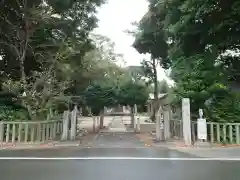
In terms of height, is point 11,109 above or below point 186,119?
above

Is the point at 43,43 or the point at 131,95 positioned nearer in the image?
the point at 43,43

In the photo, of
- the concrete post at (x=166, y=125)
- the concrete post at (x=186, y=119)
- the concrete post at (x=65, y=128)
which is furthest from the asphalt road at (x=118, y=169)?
the concrete post at (x=166, y=125)

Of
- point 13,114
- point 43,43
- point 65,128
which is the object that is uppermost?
point 43,43

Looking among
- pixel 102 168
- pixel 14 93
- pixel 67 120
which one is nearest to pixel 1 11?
pixel 14 93

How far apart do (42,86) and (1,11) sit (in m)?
4.41

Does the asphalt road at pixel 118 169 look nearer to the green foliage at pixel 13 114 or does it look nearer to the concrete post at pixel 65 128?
the concrete post at pixel 65 128

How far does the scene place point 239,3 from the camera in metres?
13.8

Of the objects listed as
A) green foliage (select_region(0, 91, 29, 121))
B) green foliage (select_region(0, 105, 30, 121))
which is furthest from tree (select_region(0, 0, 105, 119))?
green foliage (select_region(0, 105, 30, 121))

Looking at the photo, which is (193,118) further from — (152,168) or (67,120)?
(152,168)

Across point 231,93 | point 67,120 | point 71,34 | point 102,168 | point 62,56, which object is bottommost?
point 102,168

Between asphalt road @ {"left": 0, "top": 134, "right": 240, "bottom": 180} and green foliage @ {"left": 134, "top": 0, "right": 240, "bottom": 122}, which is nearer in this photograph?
asphalt road @ {"left": 0, "top": 134, "right": 240, "bottom": 180}

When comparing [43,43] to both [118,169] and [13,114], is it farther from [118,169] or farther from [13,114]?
[118,169]

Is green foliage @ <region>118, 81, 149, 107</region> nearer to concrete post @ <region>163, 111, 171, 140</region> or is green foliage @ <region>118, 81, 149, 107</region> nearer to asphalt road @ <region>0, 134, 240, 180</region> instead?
concrete post @ <region>163, 111, 171, 140</region>

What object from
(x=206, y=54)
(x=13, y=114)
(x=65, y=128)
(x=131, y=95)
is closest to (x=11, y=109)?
(x=13, y=114)
